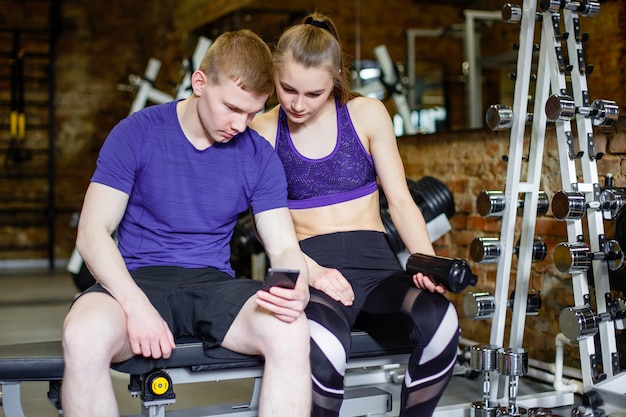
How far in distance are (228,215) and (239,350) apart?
36 centimetres

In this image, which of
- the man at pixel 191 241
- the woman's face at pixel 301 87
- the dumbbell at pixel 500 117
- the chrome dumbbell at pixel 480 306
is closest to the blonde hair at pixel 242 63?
the man at pixel 191 241

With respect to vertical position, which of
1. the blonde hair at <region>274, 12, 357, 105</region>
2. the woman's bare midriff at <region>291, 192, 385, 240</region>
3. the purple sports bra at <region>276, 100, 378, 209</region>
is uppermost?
the blonde hair at <region>274, 12, 357, 105</region>

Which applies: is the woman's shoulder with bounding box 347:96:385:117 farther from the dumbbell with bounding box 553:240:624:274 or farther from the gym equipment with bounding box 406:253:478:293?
the dumbbell with bounding box 553:240:624:274

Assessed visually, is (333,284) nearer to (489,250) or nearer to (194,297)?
(194,297)

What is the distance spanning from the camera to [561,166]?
8.56 feet

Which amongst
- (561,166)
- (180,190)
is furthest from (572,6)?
(180,190)

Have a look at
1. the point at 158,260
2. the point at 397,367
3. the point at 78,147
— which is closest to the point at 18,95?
the point at 78,147

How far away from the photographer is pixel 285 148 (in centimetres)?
226

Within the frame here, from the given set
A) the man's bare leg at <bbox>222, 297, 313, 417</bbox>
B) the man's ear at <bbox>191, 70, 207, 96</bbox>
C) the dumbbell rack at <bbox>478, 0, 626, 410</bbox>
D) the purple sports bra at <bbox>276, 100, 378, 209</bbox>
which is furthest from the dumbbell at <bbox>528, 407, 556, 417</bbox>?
the man's ear at <bbox>191, 70, 207, 96</bbox>

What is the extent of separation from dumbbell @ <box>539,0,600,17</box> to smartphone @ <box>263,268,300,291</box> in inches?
54.1

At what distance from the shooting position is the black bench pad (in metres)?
1.77

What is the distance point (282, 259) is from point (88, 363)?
0.53 m

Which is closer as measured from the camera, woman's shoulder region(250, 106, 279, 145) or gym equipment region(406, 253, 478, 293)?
gym equipment region(406, 253, 478, 293)

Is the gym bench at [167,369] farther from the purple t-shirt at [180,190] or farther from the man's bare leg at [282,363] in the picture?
the purple t-shirt at [180,190]
